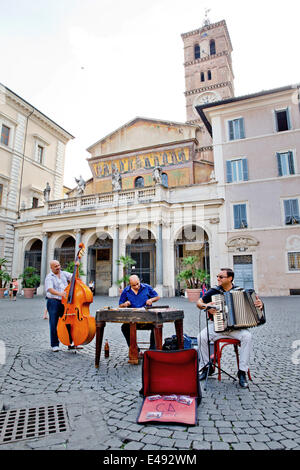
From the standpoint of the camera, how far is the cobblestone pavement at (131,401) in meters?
2.36

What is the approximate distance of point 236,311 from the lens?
12.9ft

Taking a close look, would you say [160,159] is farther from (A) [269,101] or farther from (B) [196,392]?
(B) [196,392]

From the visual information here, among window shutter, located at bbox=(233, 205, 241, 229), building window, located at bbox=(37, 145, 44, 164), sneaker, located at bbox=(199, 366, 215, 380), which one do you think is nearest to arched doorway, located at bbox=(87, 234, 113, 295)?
window shutter, located at bbox=(233, 205, 241, 229)

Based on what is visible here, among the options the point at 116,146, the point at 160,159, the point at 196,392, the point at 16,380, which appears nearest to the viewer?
the point at 196,392

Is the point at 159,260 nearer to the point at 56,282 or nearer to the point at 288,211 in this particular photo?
the point at 288,211

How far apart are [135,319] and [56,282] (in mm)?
2098

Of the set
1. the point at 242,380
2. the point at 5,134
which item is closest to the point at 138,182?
the point at 5,134

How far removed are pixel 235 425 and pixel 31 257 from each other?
86.8ft

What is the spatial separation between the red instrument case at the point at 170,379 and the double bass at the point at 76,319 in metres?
2.07

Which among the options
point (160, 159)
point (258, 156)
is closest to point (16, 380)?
point (258, 156)

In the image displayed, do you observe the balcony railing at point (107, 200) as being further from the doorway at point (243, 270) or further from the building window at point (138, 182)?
the doorway at point (243, 270)

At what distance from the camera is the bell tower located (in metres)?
40.6

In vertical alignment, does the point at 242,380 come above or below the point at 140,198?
below

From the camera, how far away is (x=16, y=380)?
385cm
